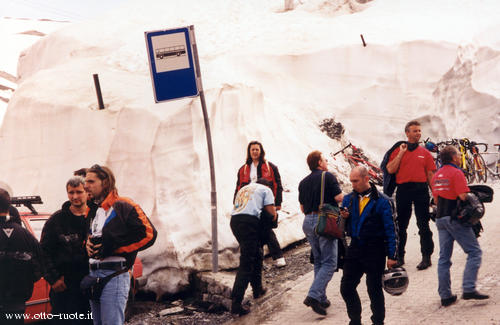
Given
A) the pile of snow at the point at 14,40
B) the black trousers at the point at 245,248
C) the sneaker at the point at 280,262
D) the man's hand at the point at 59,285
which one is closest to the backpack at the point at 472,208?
the black trousers at the point at 245,248

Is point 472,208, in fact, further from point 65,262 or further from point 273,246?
point 65,262

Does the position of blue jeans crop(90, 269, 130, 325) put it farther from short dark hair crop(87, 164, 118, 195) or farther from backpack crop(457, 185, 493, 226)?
backpack crop(457, 185, 493, 226)

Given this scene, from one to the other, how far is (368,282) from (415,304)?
51.9 inches

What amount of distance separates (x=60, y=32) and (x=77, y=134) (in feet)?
23.5

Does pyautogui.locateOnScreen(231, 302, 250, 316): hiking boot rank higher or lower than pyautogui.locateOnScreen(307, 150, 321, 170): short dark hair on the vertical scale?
lower

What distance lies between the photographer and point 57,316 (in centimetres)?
515

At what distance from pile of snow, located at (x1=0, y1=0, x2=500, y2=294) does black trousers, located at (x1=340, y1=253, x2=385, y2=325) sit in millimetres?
3069

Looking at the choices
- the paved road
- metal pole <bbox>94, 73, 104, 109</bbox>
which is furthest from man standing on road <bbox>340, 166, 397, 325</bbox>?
metal pole <bbox>94, 73, 104, 109</bbox>

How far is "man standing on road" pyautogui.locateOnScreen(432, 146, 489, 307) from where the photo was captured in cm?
593

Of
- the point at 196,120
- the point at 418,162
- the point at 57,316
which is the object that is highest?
the point at 196,120

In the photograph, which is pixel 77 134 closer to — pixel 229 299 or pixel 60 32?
pixel 229 299

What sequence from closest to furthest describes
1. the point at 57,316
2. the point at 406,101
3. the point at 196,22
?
the point at 57,316
the point at 406,101
the point at 196,22

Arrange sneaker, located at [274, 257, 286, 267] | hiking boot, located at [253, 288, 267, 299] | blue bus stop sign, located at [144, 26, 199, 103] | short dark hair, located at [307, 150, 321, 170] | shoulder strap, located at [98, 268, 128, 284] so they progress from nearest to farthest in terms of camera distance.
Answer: shoulder strap, located at [98, 268, 128, 284] → short dark hair, located at [307, 150, 321, 170] → hiking boot, located at [253, 288, 267, 299] → blue bus stop sign, located at [144, 26, 199, 103] → sneaker, located at [274, 257, 286, 267]

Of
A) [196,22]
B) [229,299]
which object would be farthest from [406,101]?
[229,299]
